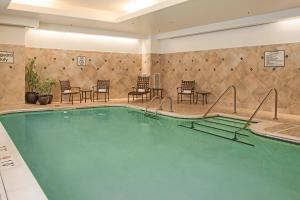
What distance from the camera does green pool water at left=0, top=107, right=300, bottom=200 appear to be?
3.45m

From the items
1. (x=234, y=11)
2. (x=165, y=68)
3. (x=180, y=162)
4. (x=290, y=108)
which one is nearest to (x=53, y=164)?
(x=180, y=162)

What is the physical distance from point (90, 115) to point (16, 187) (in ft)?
19.5

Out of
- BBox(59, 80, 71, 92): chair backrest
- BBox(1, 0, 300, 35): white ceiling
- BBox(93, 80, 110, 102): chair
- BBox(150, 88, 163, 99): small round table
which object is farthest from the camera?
BBox(150, 88, 163, 99): small round table

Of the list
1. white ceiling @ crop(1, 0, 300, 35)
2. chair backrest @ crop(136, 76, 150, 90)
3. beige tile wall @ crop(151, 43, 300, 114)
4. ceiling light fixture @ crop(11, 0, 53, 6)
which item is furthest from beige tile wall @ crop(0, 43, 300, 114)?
ceiling light fixture @ crop(11, 0, 53, 6)

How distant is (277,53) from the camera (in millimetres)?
8727

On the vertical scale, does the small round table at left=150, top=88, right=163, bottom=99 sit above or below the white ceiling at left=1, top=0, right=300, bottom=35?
below

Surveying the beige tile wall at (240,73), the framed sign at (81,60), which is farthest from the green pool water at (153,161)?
the framed sign at (81,60)

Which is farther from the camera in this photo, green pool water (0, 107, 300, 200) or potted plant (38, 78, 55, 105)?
potted plant (38, 78, 55, 105)

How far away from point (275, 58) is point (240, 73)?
4.49ft

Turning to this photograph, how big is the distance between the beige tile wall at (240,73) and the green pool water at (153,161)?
2.12 meters

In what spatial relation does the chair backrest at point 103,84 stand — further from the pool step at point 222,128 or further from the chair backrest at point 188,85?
the pool step at point 222,128

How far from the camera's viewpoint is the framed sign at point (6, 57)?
31.9ft

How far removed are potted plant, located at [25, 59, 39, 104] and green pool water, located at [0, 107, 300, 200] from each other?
2.68 m

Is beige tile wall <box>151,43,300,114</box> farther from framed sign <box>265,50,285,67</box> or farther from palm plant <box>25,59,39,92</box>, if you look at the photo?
palm plant <box>25,59,39,92</box>
